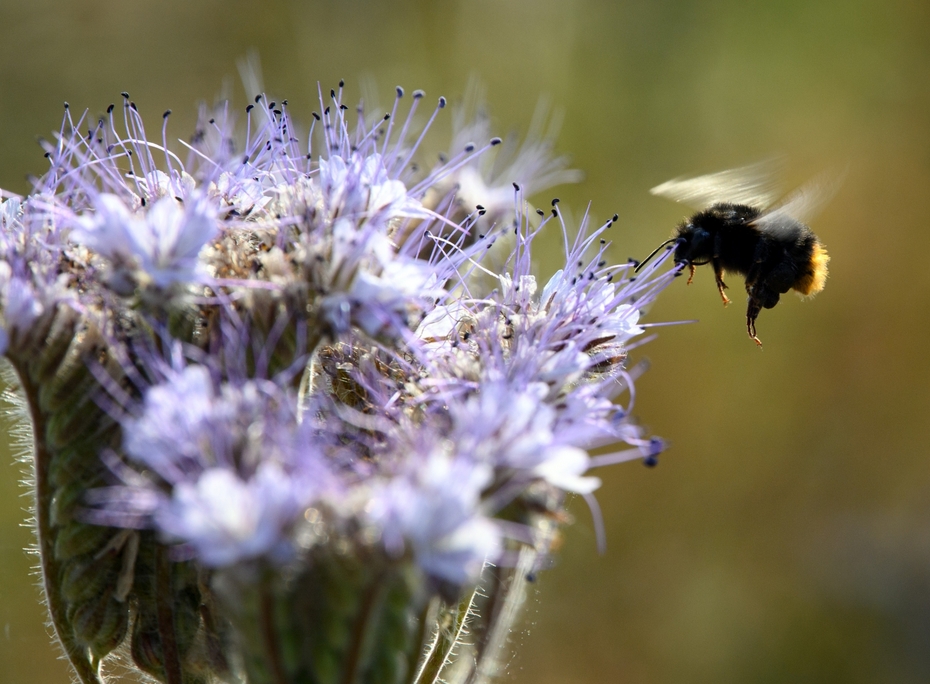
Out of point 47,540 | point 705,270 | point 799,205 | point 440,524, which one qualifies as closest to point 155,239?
point 47,540

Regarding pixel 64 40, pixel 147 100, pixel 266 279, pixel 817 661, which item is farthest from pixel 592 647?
pixel 64 40

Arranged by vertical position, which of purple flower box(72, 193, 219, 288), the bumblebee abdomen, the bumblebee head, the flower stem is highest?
the bumblebee abdomen

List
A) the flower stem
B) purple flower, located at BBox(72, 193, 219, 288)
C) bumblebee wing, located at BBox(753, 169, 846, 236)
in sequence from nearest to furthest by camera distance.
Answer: purple flower, located at BBox(72, 193, 219, 288) < the flower stem < bumblebee wing, located at BBox(753, 169, 846, 236)

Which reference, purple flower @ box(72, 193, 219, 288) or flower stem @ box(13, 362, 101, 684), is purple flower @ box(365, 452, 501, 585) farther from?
flower stem @ box(13, 362, 101, 684)

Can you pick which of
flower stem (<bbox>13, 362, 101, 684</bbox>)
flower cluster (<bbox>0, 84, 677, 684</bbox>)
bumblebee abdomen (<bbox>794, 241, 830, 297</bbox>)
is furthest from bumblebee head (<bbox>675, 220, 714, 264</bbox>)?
flower stem (<bbox>13, 362, 101, 684</bbox>)

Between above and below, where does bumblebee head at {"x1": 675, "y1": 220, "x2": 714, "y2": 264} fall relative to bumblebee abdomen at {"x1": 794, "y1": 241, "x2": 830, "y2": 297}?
below

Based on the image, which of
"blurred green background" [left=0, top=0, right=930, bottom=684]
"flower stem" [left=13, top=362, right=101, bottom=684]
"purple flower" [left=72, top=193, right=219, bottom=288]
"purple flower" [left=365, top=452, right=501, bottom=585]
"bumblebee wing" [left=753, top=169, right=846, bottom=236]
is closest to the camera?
"purple flower" [left=365, top=452, right=501, bottom=585]

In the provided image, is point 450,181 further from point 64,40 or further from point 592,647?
point 64,40
